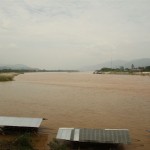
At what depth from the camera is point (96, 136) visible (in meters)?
10.7

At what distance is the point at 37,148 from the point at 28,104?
11.9 meters

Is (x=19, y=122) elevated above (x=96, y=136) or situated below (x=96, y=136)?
above

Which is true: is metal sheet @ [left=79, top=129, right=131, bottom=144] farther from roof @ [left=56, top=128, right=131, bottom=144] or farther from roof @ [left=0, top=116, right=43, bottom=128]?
roof @ [left=0, top=116, right=43, bottom=128]

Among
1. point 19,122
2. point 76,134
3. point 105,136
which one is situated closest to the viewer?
point 105,136

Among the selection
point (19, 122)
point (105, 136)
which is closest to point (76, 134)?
point (105, 136)

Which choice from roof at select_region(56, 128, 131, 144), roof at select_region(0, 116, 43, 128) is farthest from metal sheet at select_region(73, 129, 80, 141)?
roof at select_region(0, 116, 43, 128)

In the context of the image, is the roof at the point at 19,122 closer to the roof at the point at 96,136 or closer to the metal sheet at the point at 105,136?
the roof at the point at 96,136

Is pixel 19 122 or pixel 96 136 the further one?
pixel 19 122

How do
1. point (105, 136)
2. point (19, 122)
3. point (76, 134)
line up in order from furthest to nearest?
point (19, 122) < point (76, 134) < point (105, 136)

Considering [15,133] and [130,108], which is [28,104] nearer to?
[130,108]

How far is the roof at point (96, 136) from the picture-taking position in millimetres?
10336

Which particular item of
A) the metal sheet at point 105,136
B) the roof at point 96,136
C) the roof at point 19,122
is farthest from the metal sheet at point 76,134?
the roof at point 19,122

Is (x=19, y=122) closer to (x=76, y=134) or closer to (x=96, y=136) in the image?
(x=76, y=134)

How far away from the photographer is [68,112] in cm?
1862
